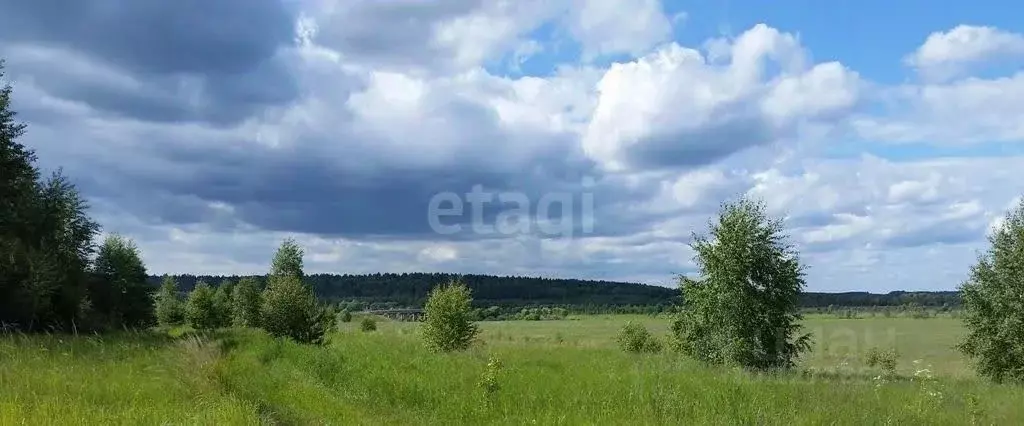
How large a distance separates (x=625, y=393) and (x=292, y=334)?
22.5 m

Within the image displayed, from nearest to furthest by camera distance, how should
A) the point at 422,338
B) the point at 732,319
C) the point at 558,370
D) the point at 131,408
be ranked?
the point at 131,408 < the point at 558,370 < the point at 732,319 < the point at 422,338

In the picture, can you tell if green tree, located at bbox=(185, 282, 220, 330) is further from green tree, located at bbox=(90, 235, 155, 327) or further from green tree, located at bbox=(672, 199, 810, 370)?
green tree, located at bbox=(672, 199, 810, 370)

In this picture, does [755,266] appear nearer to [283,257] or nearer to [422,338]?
[422,338]

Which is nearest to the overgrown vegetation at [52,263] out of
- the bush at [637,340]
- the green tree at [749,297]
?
the green tree at [749,297]

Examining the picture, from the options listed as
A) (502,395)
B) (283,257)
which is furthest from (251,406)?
(283,257)

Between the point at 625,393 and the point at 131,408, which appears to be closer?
the point at 131,408

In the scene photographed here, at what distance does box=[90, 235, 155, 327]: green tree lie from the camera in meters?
50.4

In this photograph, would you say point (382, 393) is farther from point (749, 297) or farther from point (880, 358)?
point (880, 358)

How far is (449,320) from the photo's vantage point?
3900cm

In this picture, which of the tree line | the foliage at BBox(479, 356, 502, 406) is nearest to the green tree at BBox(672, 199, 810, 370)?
the tree line

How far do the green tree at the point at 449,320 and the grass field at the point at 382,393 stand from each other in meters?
14.0

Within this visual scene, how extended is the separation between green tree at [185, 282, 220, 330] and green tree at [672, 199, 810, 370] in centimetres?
5256

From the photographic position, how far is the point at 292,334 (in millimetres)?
36156

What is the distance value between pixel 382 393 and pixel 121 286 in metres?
43.5
